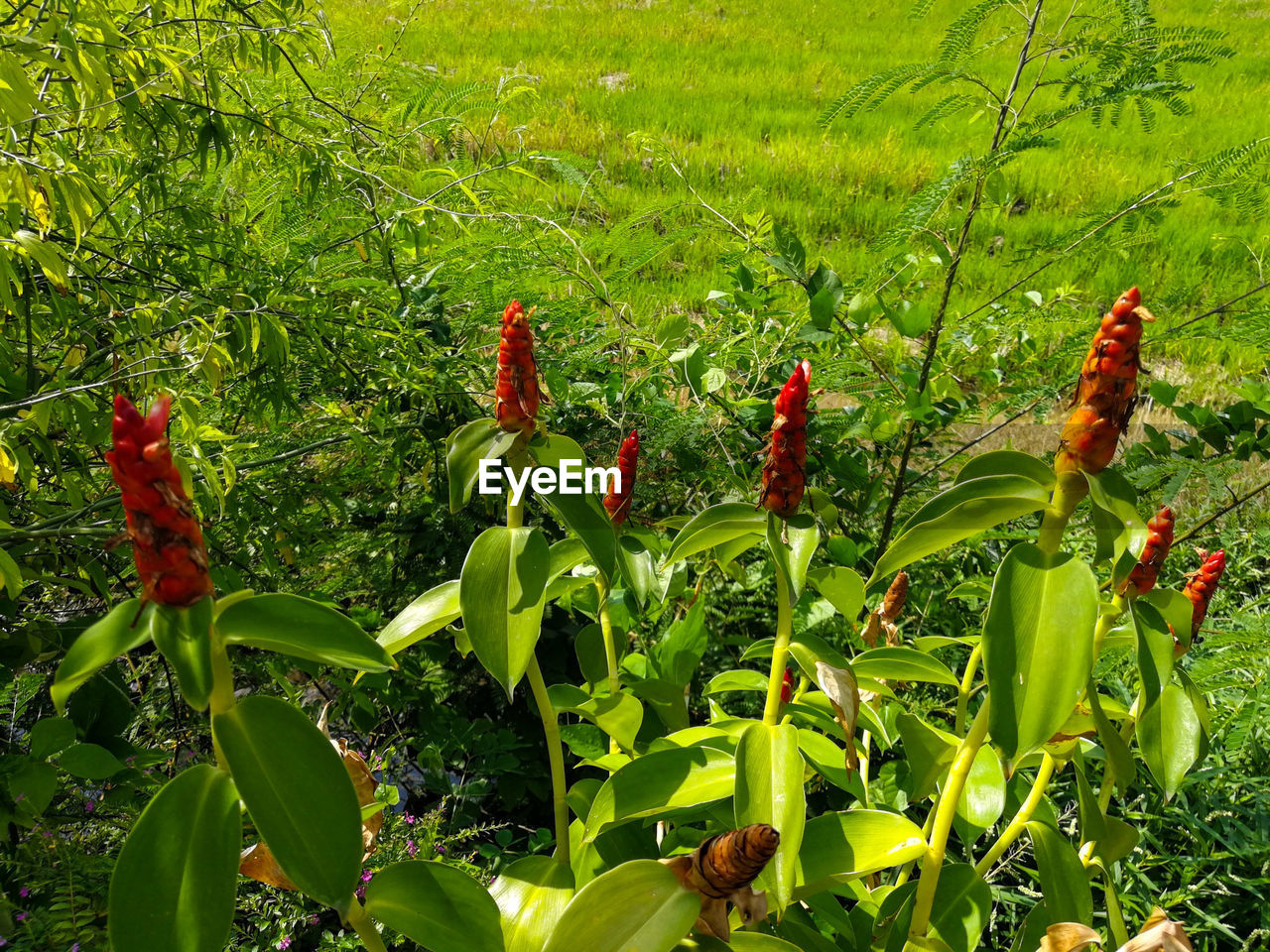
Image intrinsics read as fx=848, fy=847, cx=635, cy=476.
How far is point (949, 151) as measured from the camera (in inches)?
244

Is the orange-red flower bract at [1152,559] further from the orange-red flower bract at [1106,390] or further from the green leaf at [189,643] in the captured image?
the green leaf at [189,643]

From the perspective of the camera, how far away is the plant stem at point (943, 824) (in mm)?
801

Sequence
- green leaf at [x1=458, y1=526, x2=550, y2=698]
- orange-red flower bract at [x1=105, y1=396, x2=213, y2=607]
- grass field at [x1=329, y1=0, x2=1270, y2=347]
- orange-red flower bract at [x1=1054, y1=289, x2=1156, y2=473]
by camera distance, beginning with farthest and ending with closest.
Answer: grass field at [x1=329, y1=0, x2=1270, y2=347] → green leaf at [x1=458, y1=526, x2=550, y2=698] → orange-red flower bract at [x1=1054, y1=289, x2=1156, y2=473] → orange-red flower bract at [x1=105, y1=396, x2=213, y2=607]

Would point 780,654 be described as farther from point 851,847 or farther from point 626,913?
point 626,913

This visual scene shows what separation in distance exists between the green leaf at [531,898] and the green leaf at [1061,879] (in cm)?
48

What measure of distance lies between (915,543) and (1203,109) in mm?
7813

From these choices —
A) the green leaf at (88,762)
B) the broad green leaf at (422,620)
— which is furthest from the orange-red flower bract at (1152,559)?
the green leaf at (88,762)

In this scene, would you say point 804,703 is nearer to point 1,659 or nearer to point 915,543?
point 915,543

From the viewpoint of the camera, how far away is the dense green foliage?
4.20 feet

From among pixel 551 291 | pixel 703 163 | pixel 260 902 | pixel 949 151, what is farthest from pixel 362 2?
pixel 260 902

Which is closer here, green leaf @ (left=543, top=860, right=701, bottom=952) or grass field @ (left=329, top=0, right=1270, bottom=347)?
green leaf @ (left=543, top=860, right=701, bottom=952)

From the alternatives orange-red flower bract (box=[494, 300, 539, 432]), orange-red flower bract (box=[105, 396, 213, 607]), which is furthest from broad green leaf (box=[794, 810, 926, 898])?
orange-red flower bract (box=[105, 396, 213, 607])

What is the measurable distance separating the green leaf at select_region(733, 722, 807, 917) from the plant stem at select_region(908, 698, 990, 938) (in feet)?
0.51

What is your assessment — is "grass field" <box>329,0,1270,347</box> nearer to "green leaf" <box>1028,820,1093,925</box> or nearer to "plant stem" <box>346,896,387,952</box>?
"green leaf" <box>1028,820,1093,925</box>
